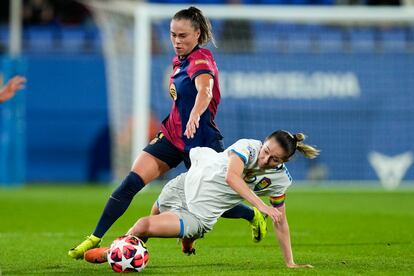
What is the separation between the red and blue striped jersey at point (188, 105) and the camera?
8.09 m

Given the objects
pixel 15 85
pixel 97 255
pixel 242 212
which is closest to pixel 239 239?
pixel 242 212

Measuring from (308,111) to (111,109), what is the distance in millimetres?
4272

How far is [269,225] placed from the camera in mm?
11531

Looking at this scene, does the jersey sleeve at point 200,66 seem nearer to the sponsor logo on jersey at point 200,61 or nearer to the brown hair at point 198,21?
the sponsor logo on jersey at point 200,61

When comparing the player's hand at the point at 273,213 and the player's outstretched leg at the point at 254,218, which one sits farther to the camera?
the player's outstretched leg at the point at 254,218

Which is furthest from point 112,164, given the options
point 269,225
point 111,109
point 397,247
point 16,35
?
point 397,247

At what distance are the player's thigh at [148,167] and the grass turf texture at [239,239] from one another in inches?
28.2

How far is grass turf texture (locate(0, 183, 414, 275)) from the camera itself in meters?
7.37

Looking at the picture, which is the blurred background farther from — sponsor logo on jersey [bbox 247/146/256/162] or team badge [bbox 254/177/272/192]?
sponsor logo on jersey [bbox 247/146/256/162]

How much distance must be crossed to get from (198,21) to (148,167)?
1.29 m

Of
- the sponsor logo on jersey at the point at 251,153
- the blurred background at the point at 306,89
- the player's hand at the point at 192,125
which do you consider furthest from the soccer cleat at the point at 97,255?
the blurred background at the point at 306,89

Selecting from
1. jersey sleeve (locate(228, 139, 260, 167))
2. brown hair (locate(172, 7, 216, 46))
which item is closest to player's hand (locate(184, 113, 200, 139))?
jersey sleeve (locate(228, 139, 260, 167))

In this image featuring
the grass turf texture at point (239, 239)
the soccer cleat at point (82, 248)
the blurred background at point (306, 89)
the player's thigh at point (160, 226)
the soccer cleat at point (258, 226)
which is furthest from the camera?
the blurred background at point (306, 89)

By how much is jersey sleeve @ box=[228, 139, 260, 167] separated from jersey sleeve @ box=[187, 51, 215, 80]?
43.1 inches
